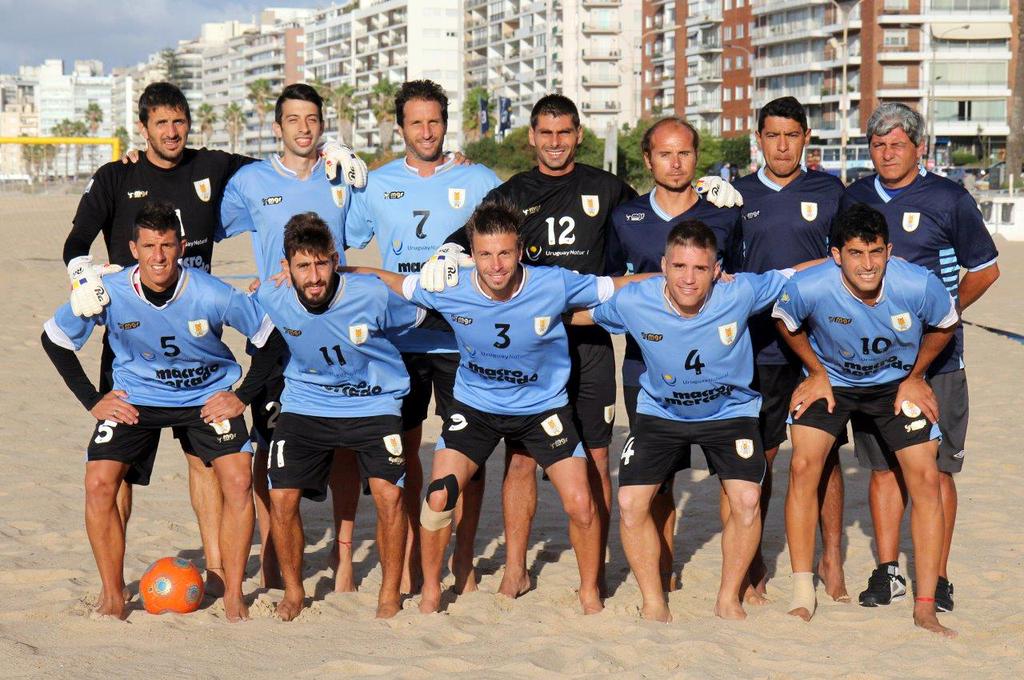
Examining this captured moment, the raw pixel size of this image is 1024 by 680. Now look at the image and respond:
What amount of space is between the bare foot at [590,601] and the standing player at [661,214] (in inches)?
25.8

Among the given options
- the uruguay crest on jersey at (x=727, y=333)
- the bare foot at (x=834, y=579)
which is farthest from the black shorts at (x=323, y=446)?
the bare foot at (x=834, y=579)

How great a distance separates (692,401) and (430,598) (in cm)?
162

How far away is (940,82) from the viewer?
79438 mm

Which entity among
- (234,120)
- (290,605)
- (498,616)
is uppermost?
(234,120)

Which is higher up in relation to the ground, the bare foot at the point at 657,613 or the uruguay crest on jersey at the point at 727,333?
the uruguay crest on jersey at the point at 727,333

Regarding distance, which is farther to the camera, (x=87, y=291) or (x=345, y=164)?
(x=345, y=164)

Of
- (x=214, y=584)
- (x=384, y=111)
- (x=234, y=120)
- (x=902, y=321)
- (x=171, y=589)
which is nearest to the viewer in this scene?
(x=902, y=321)

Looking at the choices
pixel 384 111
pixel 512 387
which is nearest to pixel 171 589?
pixel 512 387

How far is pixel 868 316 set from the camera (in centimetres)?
578

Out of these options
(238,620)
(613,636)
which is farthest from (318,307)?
(613,636)

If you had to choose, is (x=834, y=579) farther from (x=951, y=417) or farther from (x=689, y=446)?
(x=689, y=446)

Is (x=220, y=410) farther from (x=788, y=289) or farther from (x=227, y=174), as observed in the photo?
(x=788, y=289)

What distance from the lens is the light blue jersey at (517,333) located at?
5.96 m

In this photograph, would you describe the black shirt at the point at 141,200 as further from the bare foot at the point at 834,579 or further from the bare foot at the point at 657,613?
the bare foot at the point at 834,579
